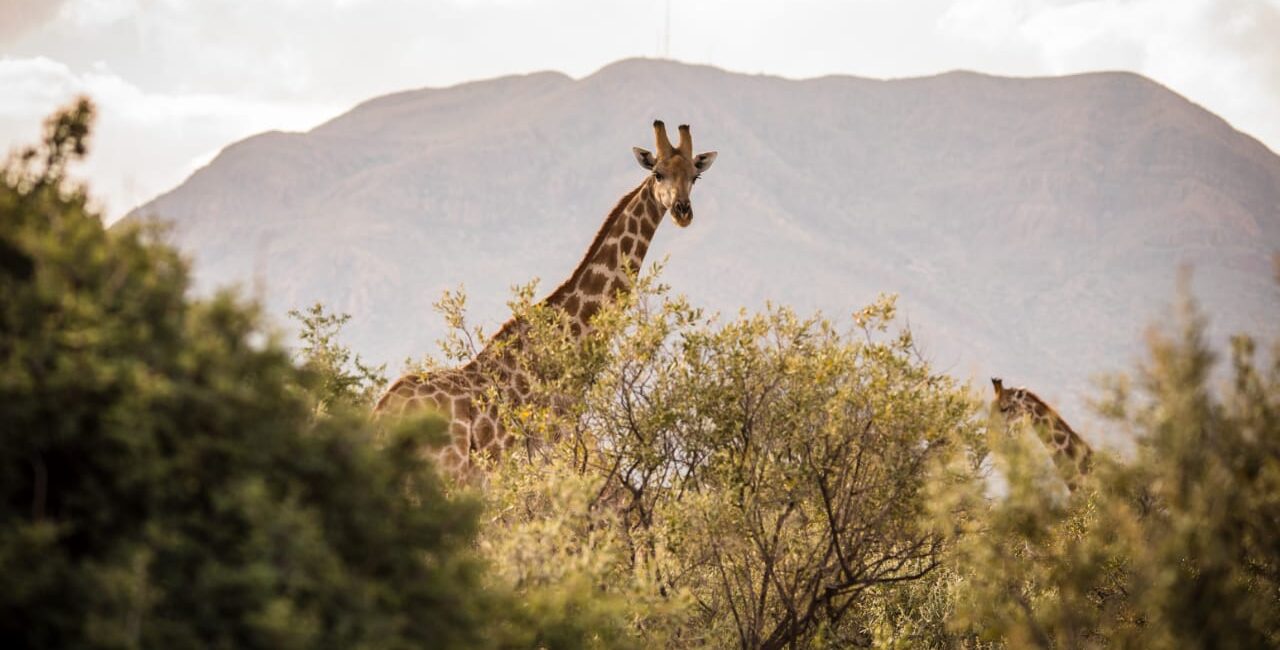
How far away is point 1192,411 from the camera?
7758 mm

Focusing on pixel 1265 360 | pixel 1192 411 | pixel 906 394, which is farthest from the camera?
pixel 906 394

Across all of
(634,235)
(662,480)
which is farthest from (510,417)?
(634,235)

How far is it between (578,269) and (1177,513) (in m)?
8.80

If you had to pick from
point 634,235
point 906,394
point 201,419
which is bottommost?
point 201,419

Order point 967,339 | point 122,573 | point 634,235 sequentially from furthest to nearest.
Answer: point 967,339 < point 634,235 < point 122,573

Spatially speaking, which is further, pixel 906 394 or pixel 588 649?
pixel 906 394

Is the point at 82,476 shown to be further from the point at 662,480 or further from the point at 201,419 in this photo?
the point at 662,480

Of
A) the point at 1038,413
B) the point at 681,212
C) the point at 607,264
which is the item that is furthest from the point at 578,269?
the point at 1038,413

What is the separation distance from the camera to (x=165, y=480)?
532 centimetres

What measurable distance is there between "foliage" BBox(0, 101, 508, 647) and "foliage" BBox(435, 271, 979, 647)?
5.43m

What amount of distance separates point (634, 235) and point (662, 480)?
4520 millimetres

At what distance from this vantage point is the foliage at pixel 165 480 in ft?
16.5

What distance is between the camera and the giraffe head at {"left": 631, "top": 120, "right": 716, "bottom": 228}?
51.2 feet

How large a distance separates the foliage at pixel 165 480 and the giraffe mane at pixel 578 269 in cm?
767
